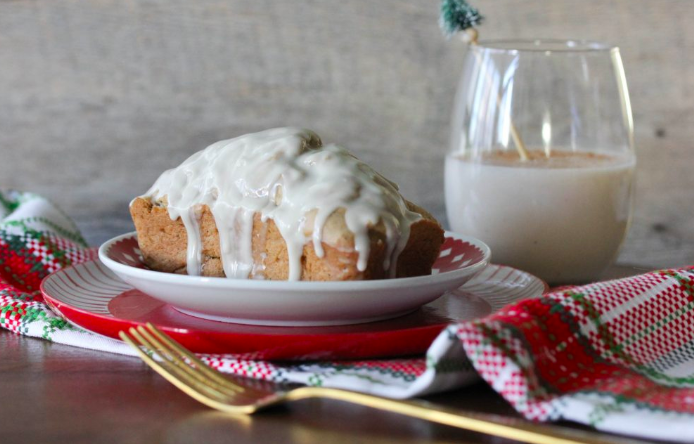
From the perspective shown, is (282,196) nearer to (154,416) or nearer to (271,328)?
(271,328)

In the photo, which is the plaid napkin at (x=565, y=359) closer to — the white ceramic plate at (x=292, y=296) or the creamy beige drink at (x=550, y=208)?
the white ceramic plate at (x=292, y=296)

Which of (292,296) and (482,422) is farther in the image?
(292,296)

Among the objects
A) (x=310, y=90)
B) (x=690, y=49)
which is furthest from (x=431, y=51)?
(x=690, y=49)

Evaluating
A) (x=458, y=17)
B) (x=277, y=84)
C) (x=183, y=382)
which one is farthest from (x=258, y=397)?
(x=277, y=84)

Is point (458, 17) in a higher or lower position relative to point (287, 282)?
higher

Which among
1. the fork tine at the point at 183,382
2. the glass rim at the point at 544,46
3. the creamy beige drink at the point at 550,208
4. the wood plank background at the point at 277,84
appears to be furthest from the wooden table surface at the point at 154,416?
the wood plank background at the point at 277,84

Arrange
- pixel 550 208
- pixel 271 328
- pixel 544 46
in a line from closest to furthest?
pixel 271 328, pixel 550 208, pixel 544 46
